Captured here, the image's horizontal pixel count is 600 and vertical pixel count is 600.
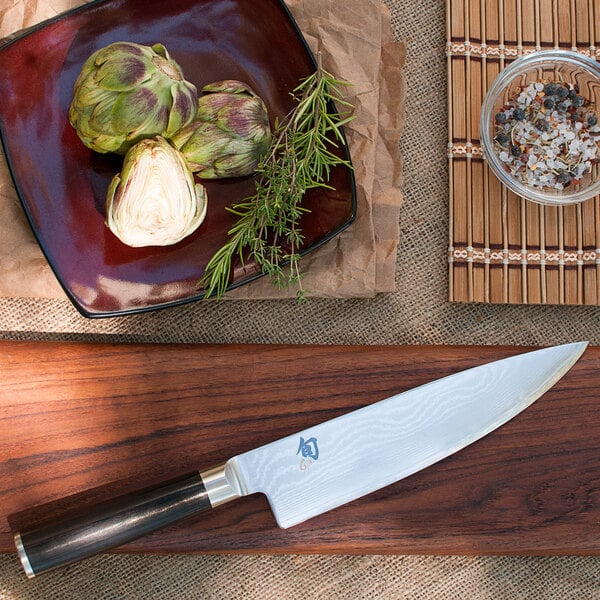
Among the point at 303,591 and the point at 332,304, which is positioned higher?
the point at 332,304

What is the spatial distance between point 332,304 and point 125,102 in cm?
28

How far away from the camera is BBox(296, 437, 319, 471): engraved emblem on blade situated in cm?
63

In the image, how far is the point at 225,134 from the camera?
2.03ft

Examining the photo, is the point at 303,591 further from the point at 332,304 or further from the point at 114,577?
the point at 332,304

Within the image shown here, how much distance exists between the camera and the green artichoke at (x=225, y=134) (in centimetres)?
62

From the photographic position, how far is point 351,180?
0.66 meters

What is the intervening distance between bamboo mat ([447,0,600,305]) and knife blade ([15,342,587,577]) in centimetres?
9

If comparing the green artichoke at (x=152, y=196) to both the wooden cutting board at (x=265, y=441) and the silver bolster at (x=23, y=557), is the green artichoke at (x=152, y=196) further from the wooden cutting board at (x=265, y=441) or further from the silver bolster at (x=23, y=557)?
the silver bolster at (x=23, y=557)

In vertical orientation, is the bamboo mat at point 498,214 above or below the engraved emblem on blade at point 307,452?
above

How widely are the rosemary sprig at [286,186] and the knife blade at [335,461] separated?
0.14 meters

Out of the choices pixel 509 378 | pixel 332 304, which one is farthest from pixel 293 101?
pixel 509 378

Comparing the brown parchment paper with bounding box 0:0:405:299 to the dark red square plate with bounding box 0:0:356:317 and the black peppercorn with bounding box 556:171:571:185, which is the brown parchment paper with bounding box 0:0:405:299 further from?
the black peppercorn with bounding box 556:171:571:185

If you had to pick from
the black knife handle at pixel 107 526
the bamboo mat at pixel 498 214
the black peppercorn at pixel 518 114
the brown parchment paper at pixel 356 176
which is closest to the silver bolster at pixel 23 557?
the black knife handle at pixel 107 526

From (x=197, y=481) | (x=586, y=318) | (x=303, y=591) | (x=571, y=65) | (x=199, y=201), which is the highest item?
(x=571, y=65)
